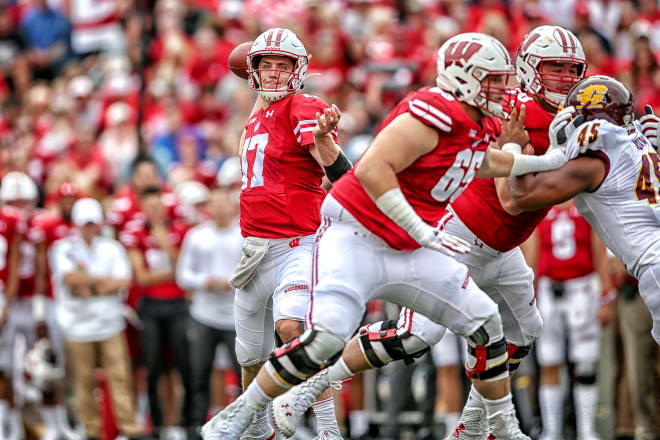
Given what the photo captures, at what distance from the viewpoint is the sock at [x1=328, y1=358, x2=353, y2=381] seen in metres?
6.66

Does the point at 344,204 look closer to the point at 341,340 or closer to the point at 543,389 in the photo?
the point at 341,340

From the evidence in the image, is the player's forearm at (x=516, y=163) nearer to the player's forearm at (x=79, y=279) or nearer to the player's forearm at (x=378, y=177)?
the player's forearm at (x=378, y=177)

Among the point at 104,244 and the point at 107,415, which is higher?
the point at 104,244

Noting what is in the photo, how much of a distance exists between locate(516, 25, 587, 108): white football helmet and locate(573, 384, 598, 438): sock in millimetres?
3764

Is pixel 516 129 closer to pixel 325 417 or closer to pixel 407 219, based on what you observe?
pixel 407 219

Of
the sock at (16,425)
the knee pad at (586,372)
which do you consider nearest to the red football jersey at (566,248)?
the knee pad at (586,372)

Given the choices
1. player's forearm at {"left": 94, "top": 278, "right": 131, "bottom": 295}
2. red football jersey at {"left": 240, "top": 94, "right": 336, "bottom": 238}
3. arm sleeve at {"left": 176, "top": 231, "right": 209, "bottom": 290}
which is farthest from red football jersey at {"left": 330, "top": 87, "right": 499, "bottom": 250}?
player's forearm at {"left": 94, "top": 278, "right": 131, "bottom": 295}

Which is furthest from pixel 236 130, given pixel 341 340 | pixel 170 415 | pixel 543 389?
pixel 341 340

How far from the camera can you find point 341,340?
5.77 meters

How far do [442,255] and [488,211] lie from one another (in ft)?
2.66

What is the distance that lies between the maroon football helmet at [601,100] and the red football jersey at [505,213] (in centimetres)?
25

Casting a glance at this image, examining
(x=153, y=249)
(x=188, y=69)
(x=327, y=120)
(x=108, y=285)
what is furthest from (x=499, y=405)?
(x=188, y=69)

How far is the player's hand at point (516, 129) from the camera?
6547 millimetres

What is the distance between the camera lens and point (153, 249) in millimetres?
10875
